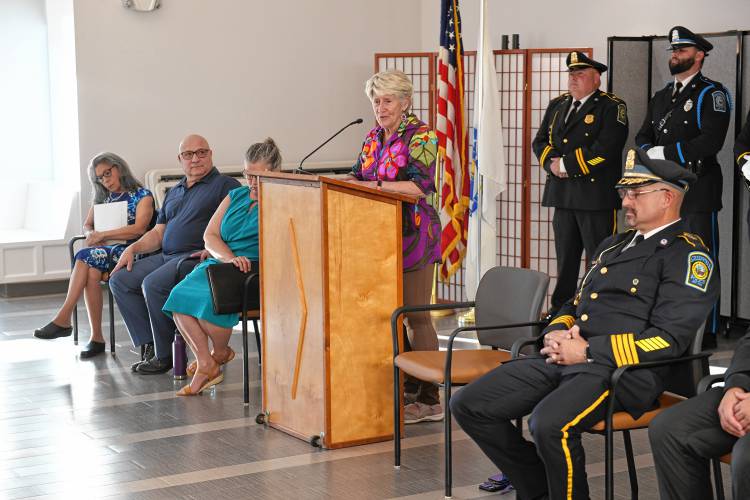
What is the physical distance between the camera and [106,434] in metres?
4.80

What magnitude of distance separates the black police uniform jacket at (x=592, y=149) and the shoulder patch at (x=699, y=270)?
2.93 metres

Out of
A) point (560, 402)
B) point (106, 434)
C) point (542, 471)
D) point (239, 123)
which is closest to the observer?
point (560, 402)

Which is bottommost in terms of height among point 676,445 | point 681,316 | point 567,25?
point 676,445

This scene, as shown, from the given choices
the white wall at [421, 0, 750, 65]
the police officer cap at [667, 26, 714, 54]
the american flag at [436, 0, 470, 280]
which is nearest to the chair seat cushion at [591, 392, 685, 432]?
the police officer cap at [667, 26, 714, 54]

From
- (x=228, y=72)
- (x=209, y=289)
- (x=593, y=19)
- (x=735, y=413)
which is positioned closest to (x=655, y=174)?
(x=735, y=413)

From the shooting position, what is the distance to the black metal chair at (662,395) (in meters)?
3.18

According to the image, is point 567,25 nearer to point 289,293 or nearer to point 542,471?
point 289,293

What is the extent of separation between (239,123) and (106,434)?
4.96m

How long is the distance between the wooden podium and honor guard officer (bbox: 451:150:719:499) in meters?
0.91

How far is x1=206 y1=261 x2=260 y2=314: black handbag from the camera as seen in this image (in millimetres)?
5238

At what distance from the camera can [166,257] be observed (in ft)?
20.4

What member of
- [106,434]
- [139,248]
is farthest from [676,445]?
[139,248]

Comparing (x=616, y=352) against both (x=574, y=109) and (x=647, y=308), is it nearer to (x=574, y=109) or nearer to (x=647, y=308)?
(x=647, y=308)

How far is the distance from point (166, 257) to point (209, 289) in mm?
901
